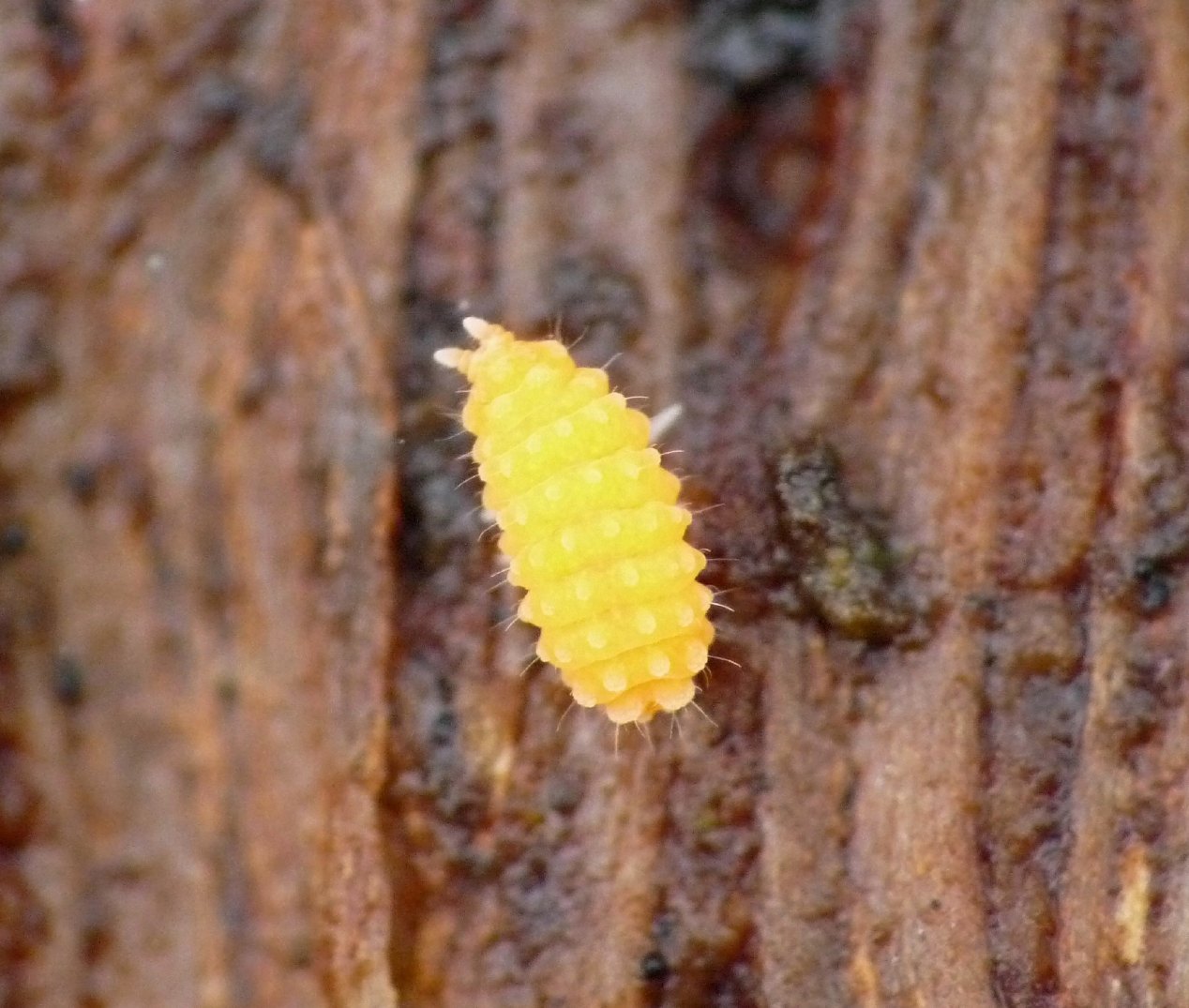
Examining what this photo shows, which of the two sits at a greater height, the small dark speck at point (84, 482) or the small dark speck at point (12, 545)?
the small dark speck at point (84, 482)

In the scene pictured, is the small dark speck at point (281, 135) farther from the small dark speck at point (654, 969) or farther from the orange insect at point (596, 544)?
the small dark speck at point (654, 969)

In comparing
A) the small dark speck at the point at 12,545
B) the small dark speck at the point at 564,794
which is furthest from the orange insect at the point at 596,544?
the small dark speck at the point at 12,545

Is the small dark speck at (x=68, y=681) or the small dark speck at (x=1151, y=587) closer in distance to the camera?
the small dark speck at (x=1151, y=587)

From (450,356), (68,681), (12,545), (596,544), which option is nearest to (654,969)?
(596,544)

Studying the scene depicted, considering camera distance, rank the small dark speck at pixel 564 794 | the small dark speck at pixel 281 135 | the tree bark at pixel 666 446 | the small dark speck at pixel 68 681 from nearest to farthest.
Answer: the tree bark at pixel 666 446, the small dark speck at pixel 564 794, the small dark speck at pixel 281 135, the small dark speck at pixel 68 681

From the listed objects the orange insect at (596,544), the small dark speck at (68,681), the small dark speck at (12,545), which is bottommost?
the orange insect at (596,544)

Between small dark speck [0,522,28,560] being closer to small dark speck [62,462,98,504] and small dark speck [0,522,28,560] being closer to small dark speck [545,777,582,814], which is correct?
small dark speck [62,462,98,504]

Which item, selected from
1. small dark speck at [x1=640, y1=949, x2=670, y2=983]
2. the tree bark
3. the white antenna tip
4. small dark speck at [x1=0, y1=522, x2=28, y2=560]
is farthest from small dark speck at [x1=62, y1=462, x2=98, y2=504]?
small dark speck at [x1=640, y1=949, x2=670, y2=983]
